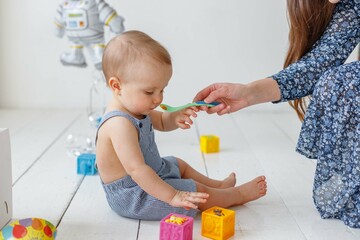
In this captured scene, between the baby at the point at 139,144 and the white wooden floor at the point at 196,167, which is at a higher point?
the baby at the point at 139,144

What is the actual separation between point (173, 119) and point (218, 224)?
11.4 inches

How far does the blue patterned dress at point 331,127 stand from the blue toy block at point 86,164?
542 millimetres

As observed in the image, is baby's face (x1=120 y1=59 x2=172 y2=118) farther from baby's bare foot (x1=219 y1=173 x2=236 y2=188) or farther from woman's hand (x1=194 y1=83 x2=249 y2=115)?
baby's bare foot (x1=219 y1=173 x2=236 y2=188)

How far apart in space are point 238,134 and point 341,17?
80cm

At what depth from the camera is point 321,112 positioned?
3.62ft

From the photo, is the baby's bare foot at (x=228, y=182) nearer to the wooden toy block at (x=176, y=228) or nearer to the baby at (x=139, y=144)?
the baby at (x=139, y=144)

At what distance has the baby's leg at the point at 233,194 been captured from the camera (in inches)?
45.7

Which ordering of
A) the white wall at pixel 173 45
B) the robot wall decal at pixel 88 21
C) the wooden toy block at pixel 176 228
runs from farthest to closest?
the white wall at pixel 173 45 → the robot wall decal at pixel 88 21 → the wooden toy block at pixel 176 228

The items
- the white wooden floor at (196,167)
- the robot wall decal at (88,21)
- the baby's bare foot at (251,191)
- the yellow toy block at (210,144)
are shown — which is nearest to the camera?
the white wooden floor at (196,167)

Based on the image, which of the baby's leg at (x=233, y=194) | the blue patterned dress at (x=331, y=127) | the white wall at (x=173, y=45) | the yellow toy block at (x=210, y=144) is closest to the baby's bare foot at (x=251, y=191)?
the baby's leg at (x=233, y=194)

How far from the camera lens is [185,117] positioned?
1.18m

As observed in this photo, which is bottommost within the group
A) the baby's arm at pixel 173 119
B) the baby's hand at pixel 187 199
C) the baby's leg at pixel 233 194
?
the baby's leg at pixel 233 194

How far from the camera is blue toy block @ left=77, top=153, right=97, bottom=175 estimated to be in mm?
1430

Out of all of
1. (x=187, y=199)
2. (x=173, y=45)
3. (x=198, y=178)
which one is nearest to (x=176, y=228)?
(x=187, y=199)
